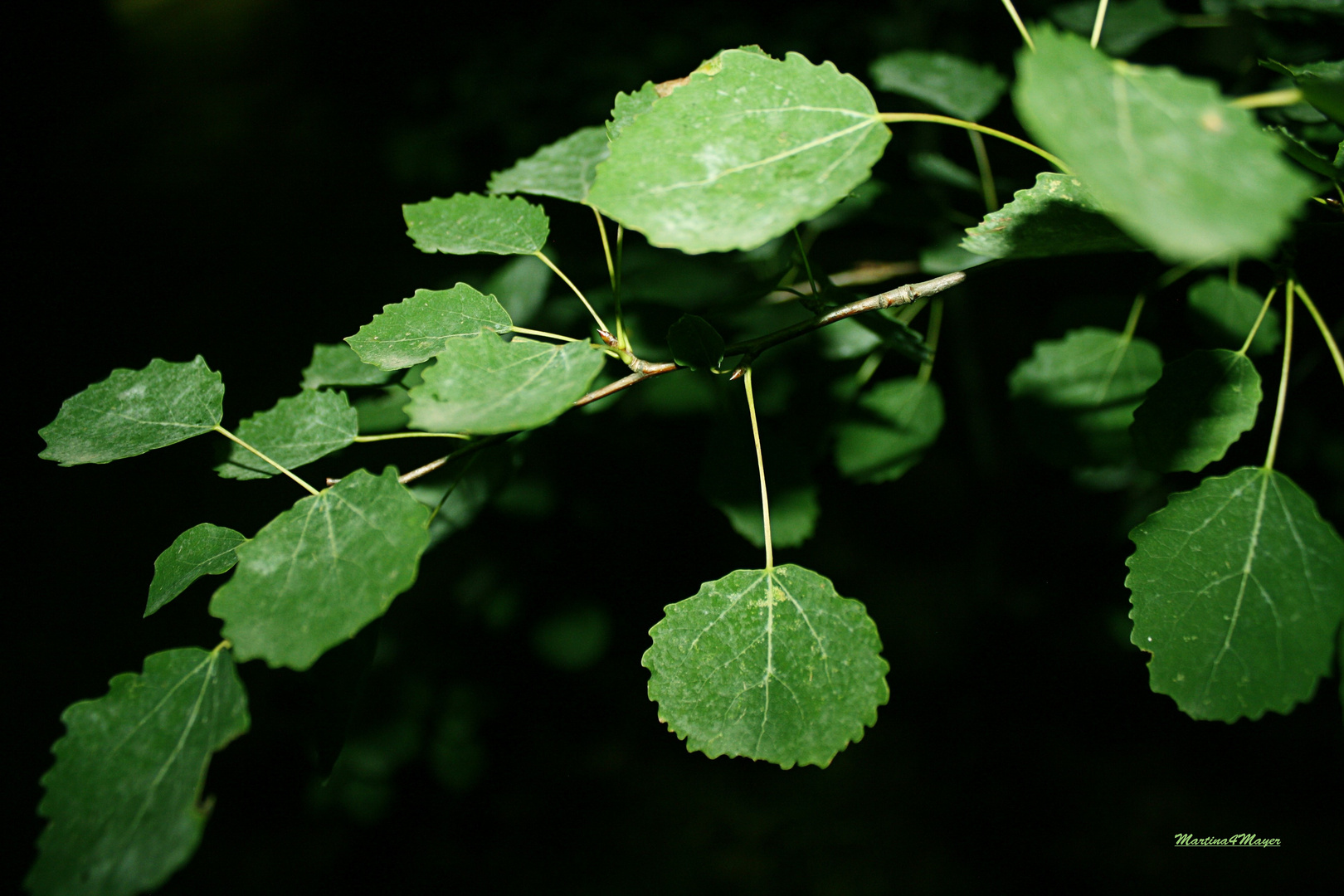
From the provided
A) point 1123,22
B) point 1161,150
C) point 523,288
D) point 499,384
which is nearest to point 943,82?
point 1123,22

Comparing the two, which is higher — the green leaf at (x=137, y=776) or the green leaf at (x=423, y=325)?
the green leaf at (x=423, y=325)

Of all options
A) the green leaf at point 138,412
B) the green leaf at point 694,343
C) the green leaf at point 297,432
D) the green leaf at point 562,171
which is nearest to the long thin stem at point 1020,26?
the green leaf at point 694,343

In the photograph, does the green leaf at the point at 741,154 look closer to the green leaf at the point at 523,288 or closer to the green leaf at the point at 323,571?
the green leaf at the point at 323,571

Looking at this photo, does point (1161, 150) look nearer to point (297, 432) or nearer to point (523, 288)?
point (297, 432)

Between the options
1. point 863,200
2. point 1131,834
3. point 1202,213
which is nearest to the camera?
point 1202,213

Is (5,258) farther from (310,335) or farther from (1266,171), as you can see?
(1266,171)

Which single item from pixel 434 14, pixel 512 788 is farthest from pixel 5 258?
pixel 512 788
